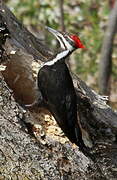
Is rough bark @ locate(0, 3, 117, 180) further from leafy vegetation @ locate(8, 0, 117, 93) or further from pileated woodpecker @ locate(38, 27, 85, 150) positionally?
leafy vegetation @ locate(8, 0, 117, 93)

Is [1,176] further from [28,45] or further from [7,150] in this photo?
[28,45]

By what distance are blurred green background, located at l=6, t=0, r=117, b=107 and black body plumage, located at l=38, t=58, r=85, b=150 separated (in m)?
5.07

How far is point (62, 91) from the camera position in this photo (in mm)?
3971

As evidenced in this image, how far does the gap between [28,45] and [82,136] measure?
0.96 metres

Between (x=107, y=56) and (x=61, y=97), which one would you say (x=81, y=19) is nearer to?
(x=107, y=56)

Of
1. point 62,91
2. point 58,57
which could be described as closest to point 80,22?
point 58,57

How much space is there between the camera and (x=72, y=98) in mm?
3959

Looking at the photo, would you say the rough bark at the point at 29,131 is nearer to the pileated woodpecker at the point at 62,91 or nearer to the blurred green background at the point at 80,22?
the pileated woodpecker at the point at 62,91

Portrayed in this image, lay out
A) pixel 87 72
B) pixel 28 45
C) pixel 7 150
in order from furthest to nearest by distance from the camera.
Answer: pixel 87 72, pixel 28 45, pixel 7 150

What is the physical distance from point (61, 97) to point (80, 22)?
695cm

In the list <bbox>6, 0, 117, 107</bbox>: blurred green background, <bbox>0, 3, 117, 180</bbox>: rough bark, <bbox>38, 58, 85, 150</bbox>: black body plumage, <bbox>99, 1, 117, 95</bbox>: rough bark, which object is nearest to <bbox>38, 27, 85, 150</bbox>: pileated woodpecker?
<bbox>38, 58, 85, 150</bbox>: black body plumage

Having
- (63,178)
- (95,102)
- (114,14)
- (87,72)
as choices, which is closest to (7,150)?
(63,178)

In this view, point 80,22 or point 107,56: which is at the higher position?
point 107,56

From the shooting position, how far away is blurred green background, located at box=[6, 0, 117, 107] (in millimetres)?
9469
